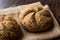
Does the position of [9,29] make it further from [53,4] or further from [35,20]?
[53,4]

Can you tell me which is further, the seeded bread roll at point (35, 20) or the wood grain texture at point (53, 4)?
the wood grain texture at point (53, 4)

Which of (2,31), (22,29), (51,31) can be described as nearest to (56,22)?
(51,31)

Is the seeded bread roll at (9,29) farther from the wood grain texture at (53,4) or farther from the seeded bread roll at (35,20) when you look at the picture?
the wood grain texture at (53,4)

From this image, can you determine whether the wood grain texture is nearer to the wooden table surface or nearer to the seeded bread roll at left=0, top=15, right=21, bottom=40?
the wooden table surface

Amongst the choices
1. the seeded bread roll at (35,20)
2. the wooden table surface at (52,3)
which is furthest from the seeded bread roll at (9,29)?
the wooden table surface at (52,3)

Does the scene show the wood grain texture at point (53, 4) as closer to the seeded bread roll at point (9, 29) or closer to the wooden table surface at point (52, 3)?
the wooden table surface at point (52, 3)

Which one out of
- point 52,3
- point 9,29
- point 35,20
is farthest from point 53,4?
point 9,29
